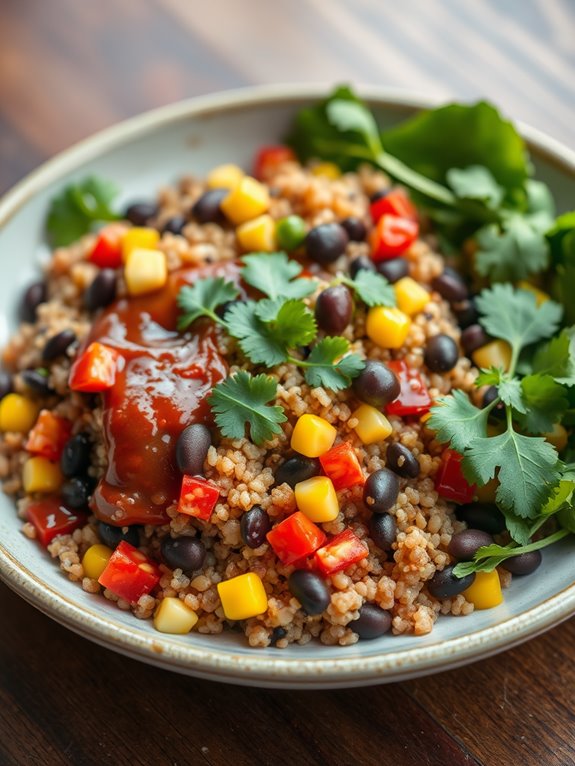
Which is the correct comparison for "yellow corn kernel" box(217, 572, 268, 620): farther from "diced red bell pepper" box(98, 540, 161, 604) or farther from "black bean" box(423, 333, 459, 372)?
"black bean" box(423, 333, 459, 372)

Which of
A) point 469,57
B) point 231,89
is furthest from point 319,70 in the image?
point 469,57

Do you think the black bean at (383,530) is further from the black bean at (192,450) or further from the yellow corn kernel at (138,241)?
the yellow corn kernel at (138,241)

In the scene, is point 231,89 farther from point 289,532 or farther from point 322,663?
point 322,663

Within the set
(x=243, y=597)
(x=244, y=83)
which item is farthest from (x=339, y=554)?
(x=244, y=83)

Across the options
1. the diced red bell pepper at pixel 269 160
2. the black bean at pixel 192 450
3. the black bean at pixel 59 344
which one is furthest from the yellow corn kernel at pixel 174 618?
the diced red bell pepper at pixel 269 160

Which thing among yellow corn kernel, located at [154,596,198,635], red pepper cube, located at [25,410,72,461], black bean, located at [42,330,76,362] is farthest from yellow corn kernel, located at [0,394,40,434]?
yellow corn kernel, located at [154,596,198,635]
